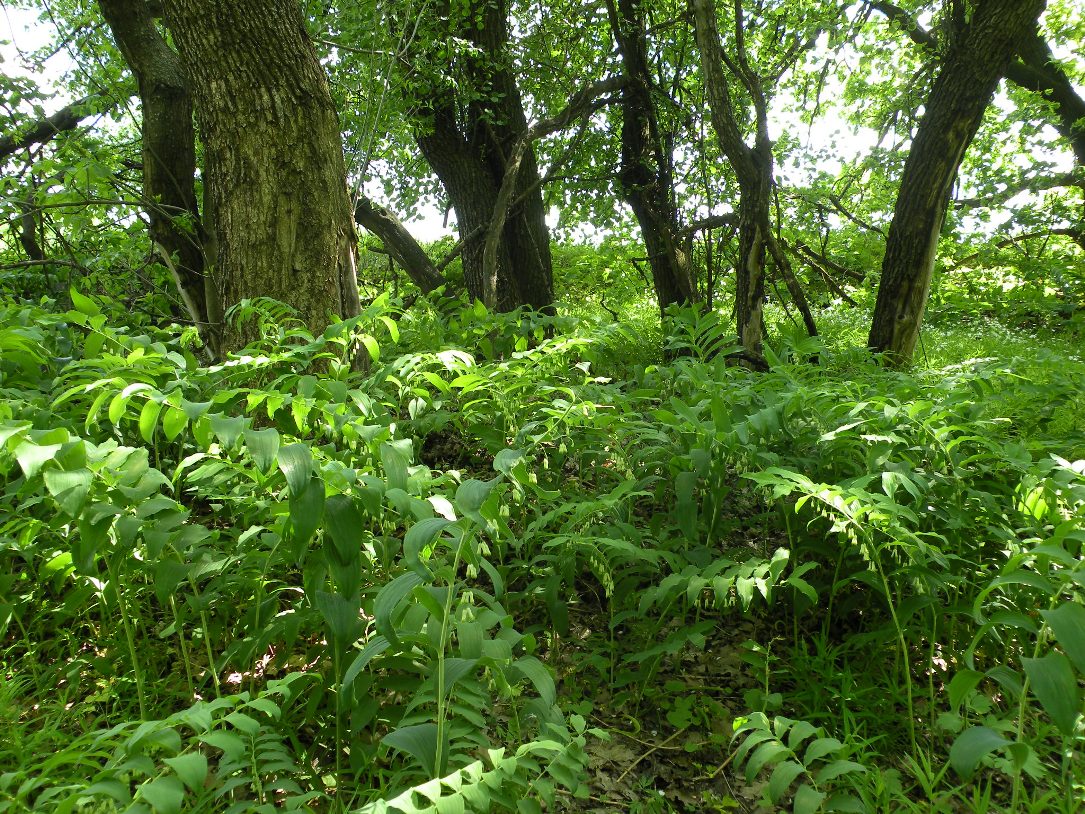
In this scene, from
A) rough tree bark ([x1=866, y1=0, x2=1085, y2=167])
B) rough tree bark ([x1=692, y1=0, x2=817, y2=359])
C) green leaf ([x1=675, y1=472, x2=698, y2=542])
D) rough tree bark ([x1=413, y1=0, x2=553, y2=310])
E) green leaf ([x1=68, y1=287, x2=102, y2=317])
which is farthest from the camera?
rough tree bark ([x1=866, y1=0, x2=1085, y2=167])

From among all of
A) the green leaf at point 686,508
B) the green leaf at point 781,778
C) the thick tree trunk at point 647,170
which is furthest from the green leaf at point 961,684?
the thick tree trunk at point 647,170

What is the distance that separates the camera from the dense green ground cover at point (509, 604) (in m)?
1.42

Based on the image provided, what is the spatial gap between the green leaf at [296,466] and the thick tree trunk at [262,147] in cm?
187

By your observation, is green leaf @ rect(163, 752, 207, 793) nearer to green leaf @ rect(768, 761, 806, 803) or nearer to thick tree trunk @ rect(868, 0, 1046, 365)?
green leaf @ rect(768, 761, 806, 803)

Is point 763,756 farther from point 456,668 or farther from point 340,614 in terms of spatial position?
point 340,614

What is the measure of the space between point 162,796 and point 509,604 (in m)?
1.46

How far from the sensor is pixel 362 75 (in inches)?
204

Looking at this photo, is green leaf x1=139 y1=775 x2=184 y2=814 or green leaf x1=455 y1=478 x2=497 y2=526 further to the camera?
green leaf x1=455 y1=478 x2=497 y2=526

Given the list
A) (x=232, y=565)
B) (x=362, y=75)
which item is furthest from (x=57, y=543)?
(x=362, y=75)

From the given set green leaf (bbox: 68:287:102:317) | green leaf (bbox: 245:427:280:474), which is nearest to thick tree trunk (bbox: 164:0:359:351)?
green leaf (bbox: 68:287:102:317)

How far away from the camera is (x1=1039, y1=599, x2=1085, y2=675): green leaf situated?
49.8 inches

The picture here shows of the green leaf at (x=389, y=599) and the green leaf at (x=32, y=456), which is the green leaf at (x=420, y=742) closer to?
the green leaf at (x=389, y=599)

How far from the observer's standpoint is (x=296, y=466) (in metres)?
1.35

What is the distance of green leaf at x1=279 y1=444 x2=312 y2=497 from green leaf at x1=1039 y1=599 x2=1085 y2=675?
4.88 feet
